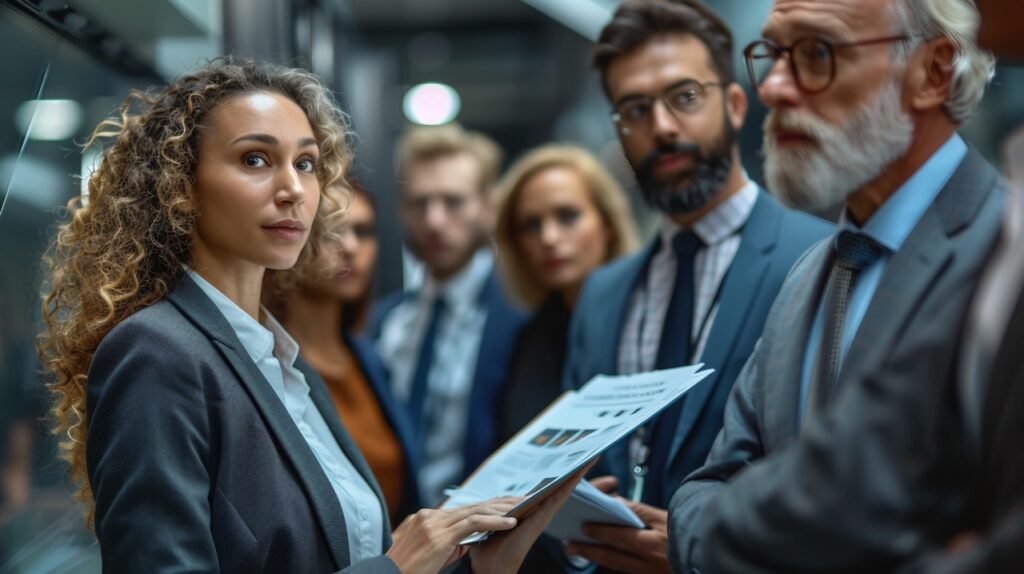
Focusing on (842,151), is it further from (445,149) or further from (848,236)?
(445,149)

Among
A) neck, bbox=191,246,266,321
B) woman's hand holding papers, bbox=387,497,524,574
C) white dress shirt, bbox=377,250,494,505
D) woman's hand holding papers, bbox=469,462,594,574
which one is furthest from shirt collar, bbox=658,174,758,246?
white dress shirt, bbox=377,250,494,505

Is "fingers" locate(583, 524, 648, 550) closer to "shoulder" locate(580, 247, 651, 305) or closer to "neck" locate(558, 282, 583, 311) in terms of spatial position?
"shoulder" locate(580, 247, 651, 305)

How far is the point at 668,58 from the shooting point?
236 centimetres

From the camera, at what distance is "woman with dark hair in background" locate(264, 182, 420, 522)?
10.0 feet

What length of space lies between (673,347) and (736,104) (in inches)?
26.7

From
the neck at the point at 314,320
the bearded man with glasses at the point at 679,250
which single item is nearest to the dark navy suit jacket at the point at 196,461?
the bearded man with glasses at the point at 679,250

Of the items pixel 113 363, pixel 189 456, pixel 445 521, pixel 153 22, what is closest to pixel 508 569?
pixel 445 521

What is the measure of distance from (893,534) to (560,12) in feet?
19.6

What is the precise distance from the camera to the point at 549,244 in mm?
3357

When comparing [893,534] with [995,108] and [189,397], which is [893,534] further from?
[995,108]

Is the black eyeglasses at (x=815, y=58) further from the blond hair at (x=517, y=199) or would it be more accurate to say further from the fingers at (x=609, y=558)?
the blond hair at (x=517, y=199)

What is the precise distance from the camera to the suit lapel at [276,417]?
5.26 feet

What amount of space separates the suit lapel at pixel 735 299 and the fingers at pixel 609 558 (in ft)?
0.67

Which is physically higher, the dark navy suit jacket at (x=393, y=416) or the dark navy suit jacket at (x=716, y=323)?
the dark navy suit jacket at (x=716, y=323)
